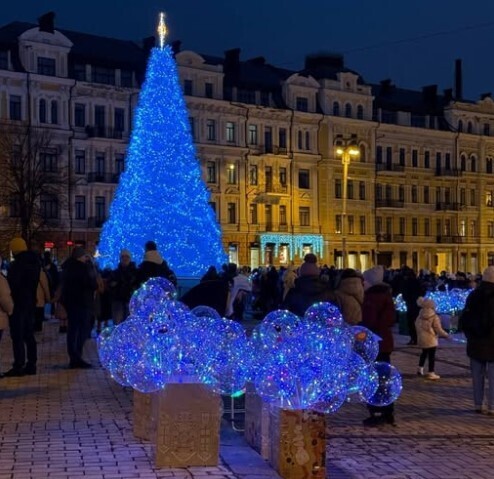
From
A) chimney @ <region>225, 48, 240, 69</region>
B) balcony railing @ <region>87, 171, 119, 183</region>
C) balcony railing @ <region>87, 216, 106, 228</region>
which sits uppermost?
chimney @ <region>225, 48, 240, 69</region>

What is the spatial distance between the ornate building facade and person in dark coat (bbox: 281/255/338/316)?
34533 millimetres

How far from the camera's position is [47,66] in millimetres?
51781

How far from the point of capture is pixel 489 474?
24.3 ft

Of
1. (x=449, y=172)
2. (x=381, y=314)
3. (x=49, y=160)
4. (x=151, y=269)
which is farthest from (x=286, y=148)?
(x=381, y=314)

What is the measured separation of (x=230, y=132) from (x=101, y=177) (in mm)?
9778

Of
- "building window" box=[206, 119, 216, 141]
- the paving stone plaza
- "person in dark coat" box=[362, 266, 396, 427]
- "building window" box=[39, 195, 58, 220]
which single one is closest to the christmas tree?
the paving stone plaza

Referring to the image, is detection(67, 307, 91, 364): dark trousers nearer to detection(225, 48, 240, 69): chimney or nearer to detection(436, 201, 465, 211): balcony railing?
detection(225, 48, 240, 69): chimney

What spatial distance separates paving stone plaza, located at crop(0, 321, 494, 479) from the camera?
23.0ft

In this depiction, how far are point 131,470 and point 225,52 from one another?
190 ft

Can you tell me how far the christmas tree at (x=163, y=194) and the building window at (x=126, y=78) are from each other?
26.3 metres

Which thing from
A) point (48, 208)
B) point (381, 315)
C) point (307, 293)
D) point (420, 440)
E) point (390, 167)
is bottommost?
point (420, 440)

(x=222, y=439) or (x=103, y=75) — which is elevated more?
(x=103, y=75)

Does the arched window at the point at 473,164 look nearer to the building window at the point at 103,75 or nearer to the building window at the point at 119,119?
the building window at the point at 119,119

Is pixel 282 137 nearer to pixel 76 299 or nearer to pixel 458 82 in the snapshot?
pixel 458 82
